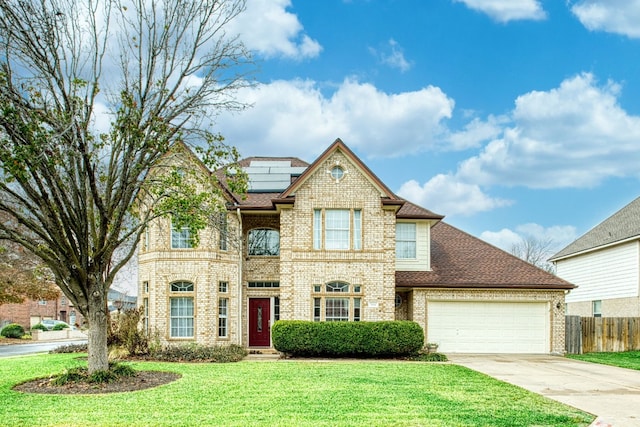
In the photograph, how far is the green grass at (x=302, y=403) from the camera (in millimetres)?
10211

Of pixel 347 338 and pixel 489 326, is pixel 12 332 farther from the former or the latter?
pixel 489 326

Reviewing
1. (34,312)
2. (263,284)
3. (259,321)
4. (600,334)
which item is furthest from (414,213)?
(34,312)

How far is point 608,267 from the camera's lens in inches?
1158

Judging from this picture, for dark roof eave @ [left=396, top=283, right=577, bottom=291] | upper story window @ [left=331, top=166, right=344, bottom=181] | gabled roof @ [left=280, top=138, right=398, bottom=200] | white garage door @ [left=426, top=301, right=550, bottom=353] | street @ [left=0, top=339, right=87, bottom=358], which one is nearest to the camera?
gabled roof @ [left=280, top=138, right=398, bottom=200]

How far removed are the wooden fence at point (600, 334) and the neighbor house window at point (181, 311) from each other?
15.1 meters

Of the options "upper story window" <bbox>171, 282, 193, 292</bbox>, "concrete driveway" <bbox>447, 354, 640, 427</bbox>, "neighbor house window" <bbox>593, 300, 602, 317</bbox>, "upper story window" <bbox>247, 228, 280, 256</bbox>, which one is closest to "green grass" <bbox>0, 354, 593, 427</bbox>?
"concrete driveway" <bbox>447, 354, 640, 427</bbox>

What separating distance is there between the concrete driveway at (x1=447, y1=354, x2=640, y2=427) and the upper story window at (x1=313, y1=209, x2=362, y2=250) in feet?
18.9

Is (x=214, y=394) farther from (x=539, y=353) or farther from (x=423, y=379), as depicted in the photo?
(x=539, y=353)

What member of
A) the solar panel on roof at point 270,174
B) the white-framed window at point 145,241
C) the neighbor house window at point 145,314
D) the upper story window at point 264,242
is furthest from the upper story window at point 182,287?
the solar panel on roof at point 270,174

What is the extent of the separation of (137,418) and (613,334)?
69.8ft

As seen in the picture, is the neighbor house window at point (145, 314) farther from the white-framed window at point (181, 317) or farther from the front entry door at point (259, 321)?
the front entry door at point (259, 321)

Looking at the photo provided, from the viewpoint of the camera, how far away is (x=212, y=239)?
22.5 metres

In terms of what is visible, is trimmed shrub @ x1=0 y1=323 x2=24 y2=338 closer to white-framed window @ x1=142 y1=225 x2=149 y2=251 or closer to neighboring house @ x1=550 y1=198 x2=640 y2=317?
white-framed window @ x1=142 y1=225 x2=149 y2=251

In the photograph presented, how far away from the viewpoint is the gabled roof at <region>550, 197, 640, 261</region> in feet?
90.9
